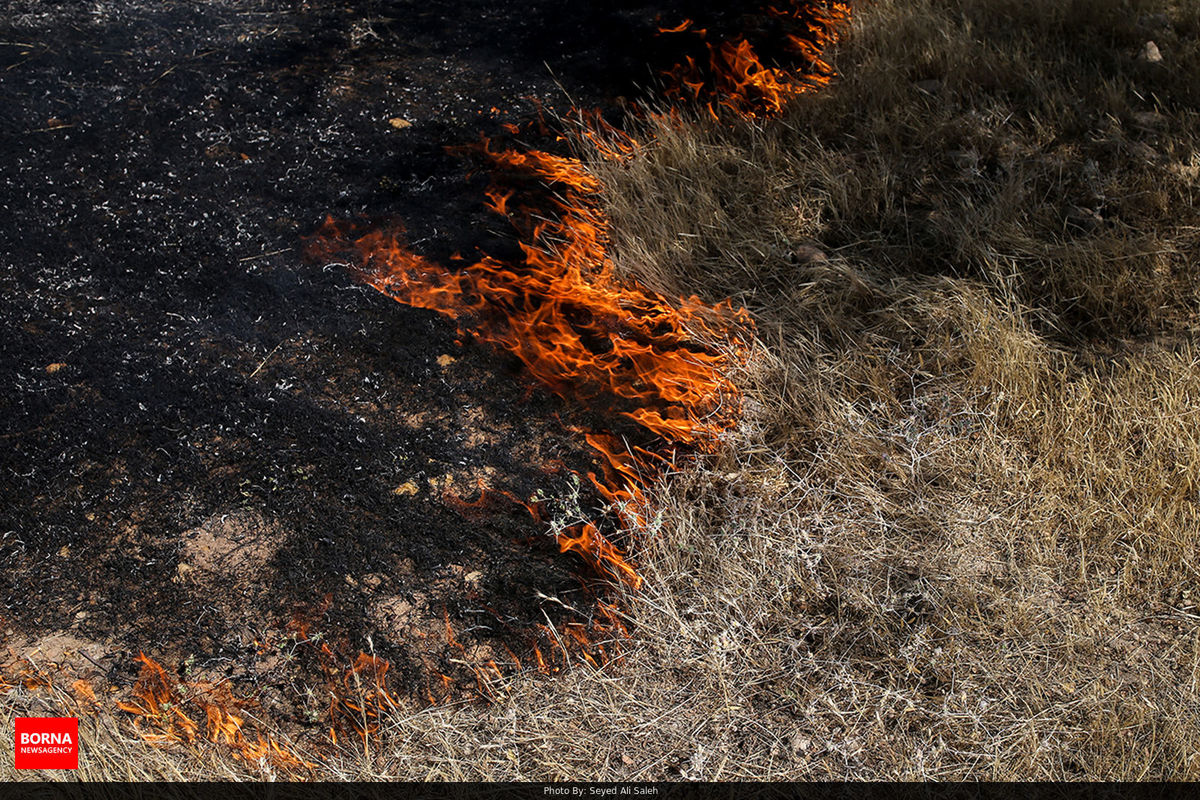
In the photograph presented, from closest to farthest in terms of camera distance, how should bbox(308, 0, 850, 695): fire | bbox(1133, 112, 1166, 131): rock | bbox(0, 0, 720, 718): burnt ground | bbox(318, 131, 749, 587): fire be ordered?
bbox(0, 0, 720, 718): burnt ground
bbox(308, 0, 850, 695): fire
bbox(318, 131, 749, 587): fire
bbox(1133, 112, 1166, 131): rock

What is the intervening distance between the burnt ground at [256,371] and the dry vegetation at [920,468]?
384 mm

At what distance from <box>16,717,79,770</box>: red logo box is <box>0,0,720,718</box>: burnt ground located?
0.63 ft

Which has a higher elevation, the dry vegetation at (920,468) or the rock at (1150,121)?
the rock at (1150,121)

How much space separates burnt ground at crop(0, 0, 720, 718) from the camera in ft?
9.34

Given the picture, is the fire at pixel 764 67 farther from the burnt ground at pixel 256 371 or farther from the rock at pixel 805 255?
the rock at pixel 805 255

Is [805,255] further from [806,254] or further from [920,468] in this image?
[920,468]

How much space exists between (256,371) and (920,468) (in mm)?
2435

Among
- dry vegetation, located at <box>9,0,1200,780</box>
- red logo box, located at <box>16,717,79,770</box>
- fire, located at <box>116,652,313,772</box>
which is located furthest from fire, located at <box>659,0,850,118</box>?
red logo box, located at <box>16,717,79,770</box>

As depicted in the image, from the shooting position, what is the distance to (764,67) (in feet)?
16.2

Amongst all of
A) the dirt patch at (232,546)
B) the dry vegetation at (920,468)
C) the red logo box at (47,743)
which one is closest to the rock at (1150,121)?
the dry vegetation at (920,468)

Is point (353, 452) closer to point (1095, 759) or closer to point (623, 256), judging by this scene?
point (623, 256)

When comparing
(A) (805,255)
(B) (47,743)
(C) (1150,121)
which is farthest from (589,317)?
(C) (1150,121)

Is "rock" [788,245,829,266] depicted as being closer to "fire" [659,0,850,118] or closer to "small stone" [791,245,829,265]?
"small stone" [791,245,829,265]

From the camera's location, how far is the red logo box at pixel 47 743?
2.47m
